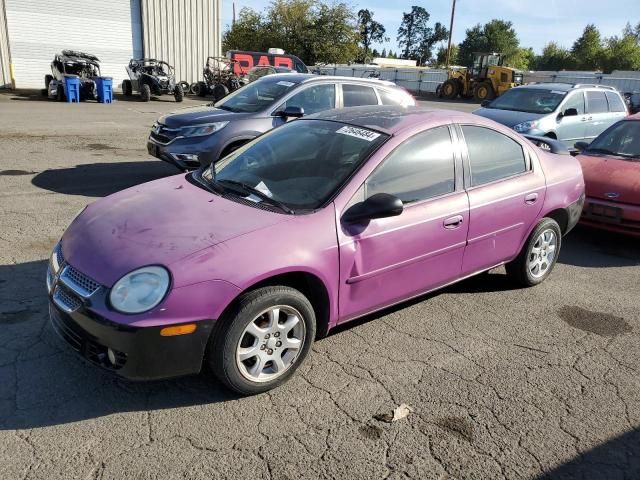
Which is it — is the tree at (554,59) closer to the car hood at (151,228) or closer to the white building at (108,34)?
the white building at (108,34)

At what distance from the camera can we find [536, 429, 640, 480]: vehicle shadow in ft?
8.40

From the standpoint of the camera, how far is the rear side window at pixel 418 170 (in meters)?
3.48

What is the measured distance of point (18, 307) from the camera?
3826 mm

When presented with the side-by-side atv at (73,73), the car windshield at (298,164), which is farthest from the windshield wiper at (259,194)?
the side-by-side atv at (73,73)

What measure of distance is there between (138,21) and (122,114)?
38.5 feet

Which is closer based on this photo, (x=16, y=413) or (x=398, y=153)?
(x=16, y=413)

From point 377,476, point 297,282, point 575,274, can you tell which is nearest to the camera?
point 377,476

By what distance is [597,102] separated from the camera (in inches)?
430

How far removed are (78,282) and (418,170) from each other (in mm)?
2290

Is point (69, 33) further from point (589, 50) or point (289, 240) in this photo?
point (589, 50)

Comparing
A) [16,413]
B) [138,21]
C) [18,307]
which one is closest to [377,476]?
[16,413]

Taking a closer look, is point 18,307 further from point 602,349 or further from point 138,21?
point 138,21

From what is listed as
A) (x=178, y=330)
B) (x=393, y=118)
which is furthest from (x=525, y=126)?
(x=178, y=330)

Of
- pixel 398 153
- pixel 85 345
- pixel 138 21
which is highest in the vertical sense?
pixel 138 21
